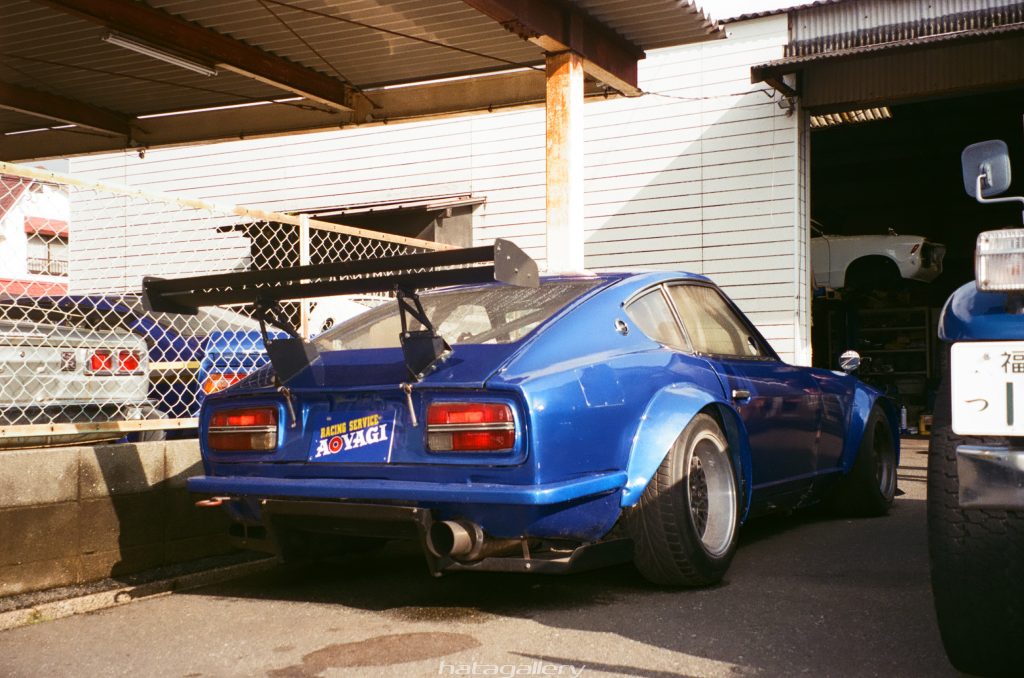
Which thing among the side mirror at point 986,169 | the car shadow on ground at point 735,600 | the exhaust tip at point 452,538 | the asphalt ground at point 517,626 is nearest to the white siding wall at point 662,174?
the car shadow on ground at point 735,600

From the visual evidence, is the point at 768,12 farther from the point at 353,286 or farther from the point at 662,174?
the point at 353,286

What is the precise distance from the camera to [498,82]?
10156mm

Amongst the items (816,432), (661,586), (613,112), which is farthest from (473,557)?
(613,112)

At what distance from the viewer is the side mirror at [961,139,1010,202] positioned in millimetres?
3014

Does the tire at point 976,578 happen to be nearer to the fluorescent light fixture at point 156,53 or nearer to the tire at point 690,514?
the tire at point 690,514

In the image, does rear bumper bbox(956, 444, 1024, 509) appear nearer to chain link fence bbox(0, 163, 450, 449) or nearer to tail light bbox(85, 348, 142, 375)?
chain link fence bbox(0, 163, 450, 449)

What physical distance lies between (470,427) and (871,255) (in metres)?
11.9

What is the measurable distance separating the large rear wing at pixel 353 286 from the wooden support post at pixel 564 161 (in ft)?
13.9

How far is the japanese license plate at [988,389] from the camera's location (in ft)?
7.97

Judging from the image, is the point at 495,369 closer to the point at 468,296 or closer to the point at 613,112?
the point at 468,296

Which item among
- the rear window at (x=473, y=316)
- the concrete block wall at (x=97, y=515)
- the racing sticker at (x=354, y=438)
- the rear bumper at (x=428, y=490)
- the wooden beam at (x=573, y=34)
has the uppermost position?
the wooden beam at (x=573, y=34)

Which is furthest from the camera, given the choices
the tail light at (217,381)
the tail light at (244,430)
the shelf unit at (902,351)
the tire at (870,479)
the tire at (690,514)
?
the shelf unit at (902,351)

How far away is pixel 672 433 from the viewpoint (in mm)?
3826

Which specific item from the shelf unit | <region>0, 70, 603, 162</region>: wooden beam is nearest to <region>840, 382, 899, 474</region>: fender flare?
<region>0, 70, 603, 162</region>: wooden beam
